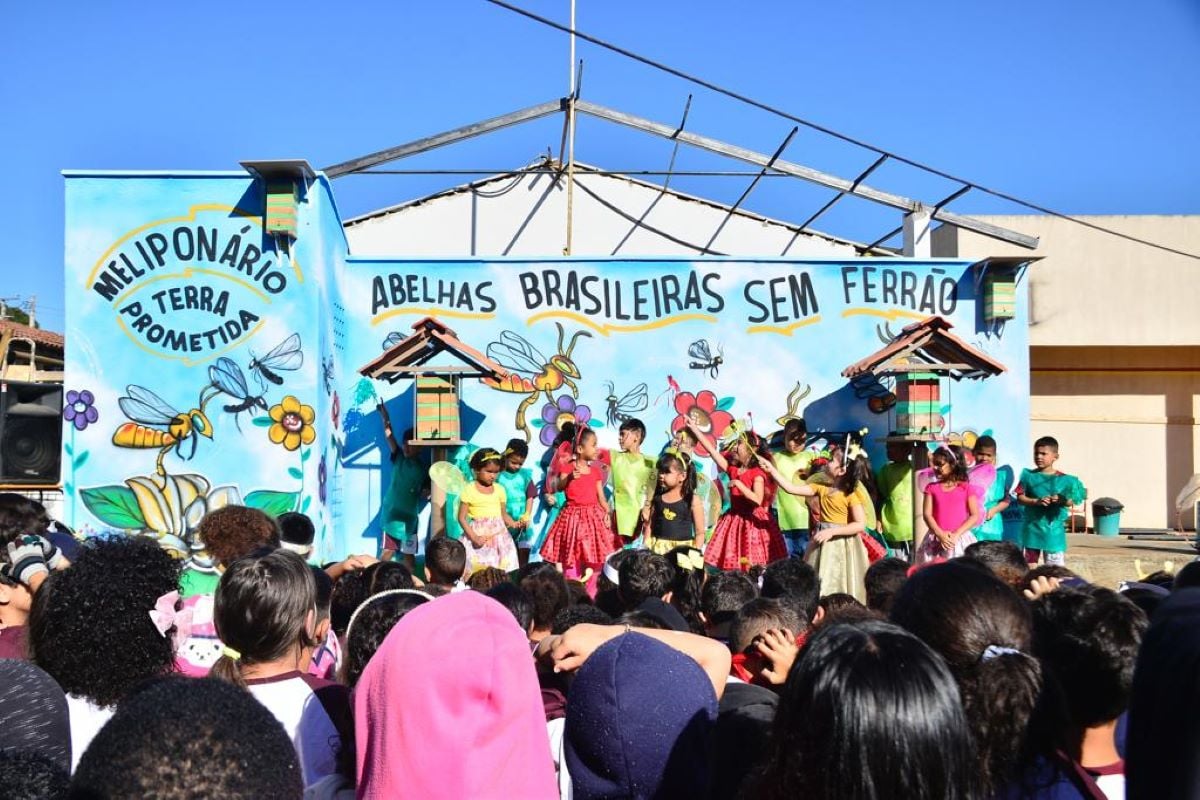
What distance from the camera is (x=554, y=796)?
2227 mm

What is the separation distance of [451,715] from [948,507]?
6289 millimetres

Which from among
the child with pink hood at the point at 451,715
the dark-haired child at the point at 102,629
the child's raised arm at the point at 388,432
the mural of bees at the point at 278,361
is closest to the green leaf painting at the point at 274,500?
the mural of bees at the point at 278,361

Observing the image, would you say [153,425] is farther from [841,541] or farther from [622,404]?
[841,541]

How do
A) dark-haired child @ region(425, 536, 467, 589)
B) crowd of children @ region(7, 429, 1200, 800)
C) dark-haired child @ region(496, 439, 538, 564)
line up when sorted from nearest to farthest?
crowd of children @ region(7, 429, 1200, 800)
dark-haired child @ region(425, 536, 467, 589)
dark-haired child @ region(496, 439, 538, 564)

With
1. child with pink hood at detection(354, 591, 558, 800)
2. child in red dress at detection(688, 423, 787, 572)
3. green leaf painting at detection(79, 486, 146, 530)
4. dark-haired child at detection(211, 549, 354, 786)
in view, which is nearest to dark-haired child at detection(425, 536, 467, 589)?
dark-haired child at detection(211, 549, 354, 786)

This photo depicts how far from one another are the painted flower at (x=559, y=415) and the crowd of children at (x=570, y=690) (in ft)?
20.9

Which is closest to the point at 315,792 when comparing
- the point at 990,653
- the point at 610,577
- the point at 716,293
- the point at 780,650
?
the point at 780,650

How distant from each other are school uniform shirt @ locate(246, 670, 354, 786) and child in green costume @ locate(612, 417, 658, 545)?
680 cm

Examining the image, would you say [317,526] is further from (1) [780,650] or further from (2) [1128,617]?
(2) [1128,617]

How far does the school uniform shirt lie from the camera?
8.68ft

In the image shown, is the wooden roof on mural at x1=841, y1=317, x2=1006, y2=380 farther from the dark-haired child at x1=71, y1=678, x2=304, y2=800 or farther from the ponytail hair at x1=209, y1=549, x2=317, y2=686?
the dark-haired child at x1=71, y1=678, x2=304, y2=800

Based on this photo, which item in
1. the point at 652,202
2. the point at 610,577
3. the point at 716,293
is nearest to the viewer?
the point at 610,577

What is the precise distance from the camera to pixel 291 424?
945 centimetres

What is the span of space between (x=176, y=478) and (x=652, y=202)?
895cm
